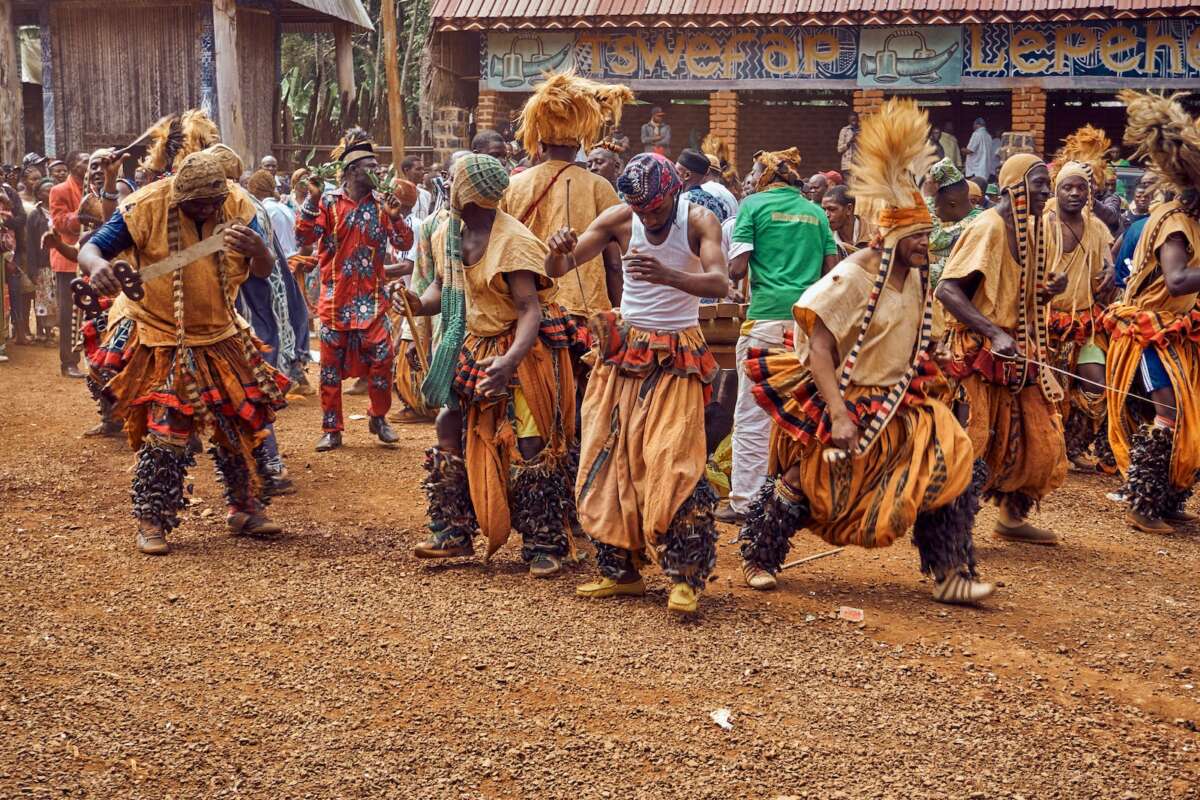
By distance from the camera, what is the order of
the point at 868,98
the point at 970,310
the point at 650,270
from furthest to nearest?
the point at 868,98 < the point at 970,310 < the point at 650,270

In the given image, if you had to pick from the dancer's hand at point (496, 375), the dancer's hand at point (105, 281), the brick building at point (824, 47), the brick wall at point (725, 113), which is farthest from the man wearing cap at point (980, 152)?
the dancer's hand at point (105, 281)

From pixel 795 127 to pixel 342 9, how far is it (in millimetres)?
8174

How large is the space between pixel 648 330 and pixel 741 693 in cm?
159

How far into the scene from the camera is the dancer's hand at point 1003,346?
6.06 metres

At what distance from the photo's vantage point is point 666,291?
17.8 feet

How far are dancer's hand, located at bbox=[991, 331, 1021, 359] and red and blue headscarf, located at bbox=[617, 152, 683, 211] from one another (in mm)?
1792

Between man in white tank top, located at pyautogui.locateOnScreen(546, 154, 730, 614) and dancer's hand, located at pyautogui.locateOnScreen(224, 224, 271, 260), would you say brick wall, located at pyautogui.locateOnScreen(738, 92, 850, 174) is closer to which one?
dancer's hand, located at pyautogui.locateOnScreen(224, 224, 271, 260)

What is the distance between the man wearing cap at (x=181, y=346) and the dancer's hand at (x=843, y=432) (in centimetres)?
278

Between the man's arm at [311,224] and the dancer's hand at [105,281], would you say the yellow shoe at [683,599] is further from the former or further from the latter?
the man's arm at [311,224]

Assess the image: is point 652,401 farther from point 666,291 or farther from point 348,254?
point 348,254

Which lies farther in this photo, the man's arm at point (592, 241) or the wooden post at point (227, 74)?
the wooden post at point (227, 74)

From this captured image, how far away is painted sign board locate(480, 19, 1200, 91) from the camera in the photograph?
16.9m

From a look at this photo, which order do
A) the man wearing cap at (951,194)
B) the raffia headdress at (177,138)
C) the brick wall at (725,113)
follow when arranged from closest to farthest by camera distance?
the man wearing cap at (951,194) → the raffia headdress at (177,138) → the brick wall at (725,113)

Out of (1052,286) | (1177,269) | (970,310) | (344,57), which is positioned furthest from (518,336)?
(344,57)
